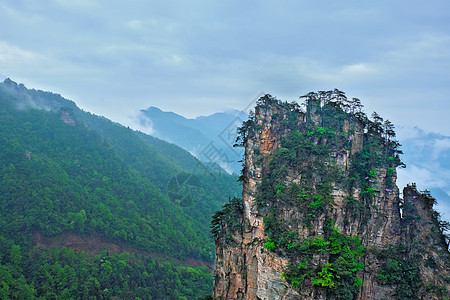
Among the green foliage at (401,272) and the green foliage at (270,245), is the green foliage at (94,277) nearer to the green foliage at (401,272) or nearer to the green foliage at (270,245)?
the green foliage at (270,245)

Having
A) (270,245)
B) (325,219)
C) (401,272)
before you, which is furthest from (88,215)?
(401,272)

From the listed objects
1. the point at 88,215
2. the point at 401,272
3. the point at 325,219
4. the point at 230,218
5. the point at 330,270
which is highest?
the point at 325,219

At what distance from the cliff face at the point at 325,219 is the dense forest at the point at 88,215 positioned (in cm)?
2305

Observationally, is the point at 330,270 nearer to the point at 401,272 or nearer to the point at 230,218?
the point at 401,272

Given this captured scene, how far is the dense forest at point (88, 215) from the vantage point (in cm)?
3750

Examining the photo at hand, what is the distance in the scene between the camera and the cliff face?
19141 millimetres

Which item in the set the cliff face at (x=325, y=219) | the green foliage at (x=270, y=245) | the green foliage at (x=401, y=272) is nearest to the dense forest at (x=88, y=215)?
the cliff face at (x=325, y=219)

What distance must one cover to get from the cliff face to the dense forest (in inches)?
908

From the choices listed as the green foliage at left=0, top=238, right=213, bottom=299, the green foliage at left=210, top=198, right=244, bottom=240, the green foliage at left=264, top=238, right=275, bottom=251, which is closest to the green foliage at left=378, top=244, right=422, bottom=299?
the green foliage at left=264, top=238, right=275, bottom=251

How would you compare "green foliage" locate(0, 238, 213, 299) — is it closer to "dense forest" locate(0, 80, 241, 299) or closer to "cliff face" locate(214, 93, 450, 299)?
"dense forest" locate(0, 80, 241, 299)

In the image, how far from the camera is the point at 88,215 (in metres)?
51.3

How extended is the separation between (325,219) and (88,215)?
45501 mm

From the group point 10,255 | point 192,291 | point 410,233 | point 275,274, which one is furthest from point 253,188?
point 10,255

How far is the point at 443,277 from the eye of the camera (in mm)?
18766
